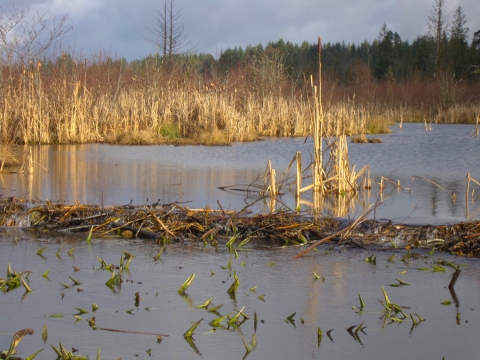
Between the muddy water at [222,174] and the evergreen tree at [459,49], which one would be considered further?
the evergreen tree at [459,49]

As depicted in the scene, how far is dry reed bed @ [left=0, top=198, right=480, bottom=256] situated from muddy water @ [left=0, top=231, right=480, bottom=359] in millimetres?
290

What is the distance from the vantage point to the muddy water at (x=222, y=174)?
7.89m

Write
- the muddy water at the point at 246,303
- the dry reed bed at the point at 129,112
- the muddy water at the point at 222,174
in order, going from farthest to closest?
the dry reed bed at the point at 129,112
the muddy water at the point at 222,174
the muddy water at the point at 246,303

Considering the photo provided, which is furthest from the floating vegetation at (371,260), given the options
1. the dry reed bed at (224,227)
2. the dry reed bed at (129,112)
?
the dry reed bed at (129,112)

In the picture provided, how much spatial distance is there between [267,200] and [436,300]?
4235mm

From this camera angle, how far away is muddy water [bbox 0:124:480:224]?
311 inches

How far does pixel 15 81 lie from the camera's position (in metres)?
17.3

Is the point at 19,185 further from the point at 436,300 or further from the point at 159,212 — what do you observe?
the point at 436,300

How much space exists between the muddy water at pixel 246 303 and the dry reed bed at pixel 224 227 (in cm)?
29

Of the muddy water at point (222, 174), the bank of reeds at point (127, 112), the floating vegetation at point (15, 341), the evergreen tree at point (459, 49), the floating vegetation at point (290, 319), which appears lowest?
the floating vegetation at point (290, 319)

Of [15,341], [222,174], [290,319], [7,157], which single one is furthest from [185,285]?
[7,157]

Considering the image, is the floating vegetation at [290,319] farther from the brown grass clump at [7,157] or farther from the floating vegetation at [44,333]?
the brown grass clump at [7,157]

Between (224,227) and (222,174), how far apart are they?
16.3 ft

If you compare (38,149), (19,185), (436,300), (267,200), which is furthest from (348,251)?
(38,149)
